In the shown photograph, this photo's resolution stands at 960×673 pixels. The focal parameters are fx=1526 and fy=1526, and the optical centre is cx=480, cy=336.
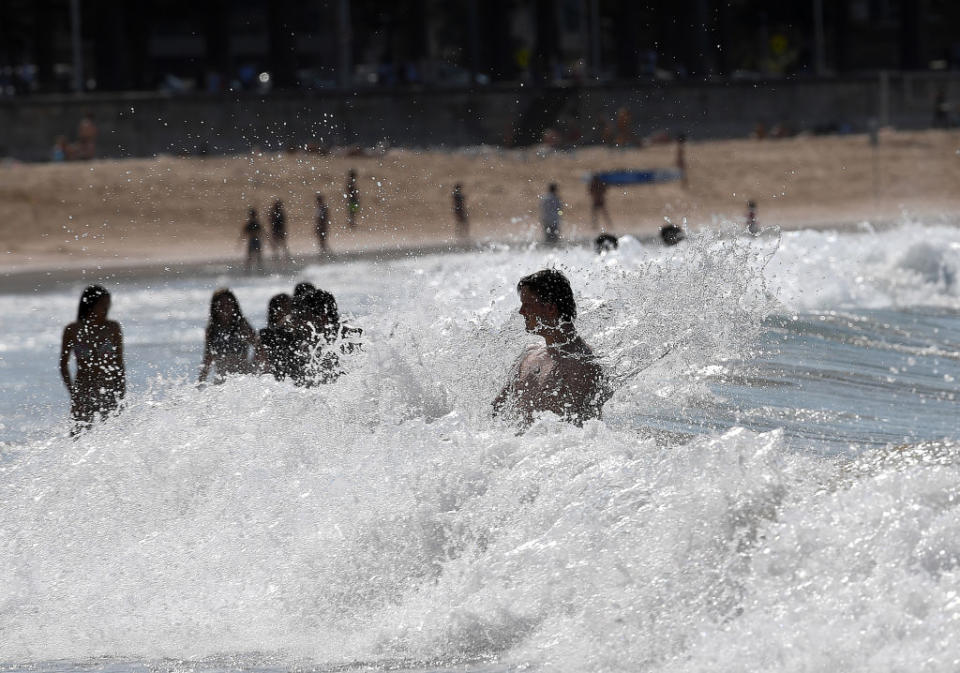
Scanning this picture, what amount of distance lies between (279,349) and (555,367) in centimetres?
229

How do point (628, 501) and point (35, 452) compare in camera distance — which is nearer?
point (628, 501)

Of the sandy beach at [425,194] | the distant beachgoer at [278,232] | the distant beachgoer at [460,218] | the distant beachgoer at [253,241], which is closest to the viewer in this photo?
the distant beachgoer at [253,241]

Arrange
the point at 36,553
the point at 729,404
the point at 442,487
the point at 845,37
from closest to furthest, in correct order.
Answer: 1. the point at 442,487
2. the point at 36,553
3. the point at 729,404
4. the point at 845,37

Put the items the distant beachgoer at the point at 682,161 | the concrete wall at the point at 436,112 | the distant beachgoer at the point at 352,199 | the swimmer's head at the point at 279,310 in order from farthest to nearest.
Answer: the concrete wall at the point at 436,112 < the distant beachgoer at the point at 682,161 < the distant beachgoer at the point at 352,199 < the swimmer's head at the point at 279,310

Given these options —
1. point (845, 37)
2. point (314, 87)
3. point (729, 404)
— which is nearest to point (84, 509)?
point (729, 404)

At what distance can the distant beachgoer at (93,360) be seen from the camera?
7801 millimetres

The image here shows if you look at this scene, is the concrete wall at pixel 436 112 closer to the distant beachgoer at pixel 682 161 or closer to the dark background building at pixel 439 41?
the dark background building at pixel 439 41

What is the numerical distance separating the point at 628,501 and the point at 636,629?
55cm

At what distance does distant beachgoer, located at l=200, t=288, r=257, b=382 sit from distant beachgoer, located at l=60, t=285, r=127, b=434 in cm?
57

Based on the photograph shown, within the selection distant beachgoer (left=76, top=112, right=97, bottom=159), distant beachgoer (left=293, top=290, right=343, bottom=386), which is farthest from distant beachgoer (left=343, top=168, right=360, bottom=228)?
distant beachgoer (left=293, top=290, right=343, bottom=386)

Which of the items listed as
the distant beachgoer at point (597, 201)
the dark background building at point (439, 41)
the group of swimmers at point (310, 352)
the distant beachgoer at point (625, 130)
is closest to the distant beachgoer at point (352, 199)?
the distant beachgoer at point (597, 201)

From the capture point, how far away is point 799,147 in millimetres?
39125

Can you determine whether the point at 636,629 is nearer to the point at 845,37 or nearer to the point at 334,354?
the point at 334,354

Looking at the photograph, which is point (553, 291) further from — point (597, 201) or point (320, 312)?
point (597, 201)
